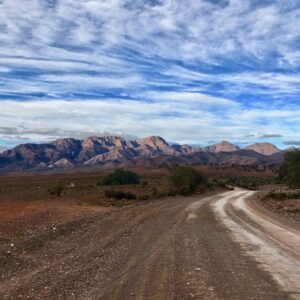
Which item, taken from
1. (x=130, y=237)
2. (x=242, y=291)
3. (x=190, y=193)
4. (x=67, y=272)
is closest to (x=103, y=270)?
(x=67, y=272)

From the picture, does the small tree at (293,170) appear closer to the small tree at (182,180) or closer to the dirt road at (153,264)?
the small tree at (182,180)

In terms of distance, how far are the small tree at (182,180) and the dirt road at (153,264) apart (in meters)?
37.4

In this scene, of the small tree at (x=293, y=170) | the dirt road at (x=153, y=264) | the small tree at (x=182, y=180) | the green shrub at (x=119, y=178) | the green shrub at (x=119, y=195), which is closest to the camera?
the dirt road at (x=153, y=264)

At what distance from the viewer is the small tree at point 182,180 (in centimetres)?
5759

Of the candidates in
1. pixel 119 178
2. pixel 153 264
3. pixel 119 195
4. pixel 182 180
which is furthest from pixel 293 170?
pixel 153 264

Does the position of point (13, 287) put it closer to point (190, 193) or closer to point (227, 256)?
point (227, 256)

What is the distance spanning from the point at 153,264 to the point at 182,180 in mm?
47442

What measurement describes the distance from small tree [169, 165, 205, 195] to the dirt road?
37.4 meters

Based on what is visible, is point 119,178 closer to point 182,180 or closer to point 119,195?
point 182,180

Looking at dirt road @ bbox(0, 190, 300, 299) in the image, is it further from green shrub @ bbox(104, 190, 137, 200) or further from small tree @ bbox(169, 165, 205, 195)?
small tree @ bbox(169, 165, 205, 195)

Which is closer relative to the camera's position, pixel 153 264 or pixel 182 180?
pixel 153 264

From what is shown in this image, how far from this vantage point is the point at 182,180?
5888 cm

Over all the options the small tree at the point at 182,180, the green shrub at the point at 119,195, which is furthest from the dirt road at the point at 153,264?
the small tree at the point at 182,180

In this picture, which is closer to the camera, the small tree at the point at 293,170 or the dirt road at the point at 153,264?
the dirt road at the point at 153,264
